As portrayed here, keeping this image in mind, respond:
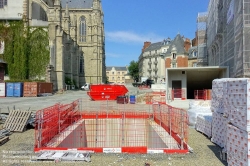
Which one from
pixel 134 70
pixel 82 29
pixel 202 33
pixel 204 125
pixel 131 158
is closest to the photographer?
pixel 131 158

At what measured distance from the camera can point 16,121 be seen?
9672 millimetres

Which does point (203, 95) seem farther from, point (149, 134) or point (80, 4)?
point (80, 4)

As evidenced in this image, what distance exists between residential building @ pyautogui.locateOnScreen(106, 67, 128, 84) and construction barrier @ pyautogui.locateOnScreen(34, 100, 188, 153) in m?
123

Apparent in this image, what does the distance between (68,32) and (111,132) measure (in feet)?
140

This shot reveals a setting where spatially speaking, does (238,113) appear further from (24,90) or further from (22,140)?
(24,90)

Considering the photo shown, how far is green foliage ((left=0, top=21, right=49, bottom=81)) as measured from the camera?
35.2 metres

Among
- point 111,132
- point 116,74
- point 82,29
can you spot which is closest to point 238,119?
point 111,132

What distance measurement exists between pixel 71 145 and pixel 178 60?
5642 centimetres

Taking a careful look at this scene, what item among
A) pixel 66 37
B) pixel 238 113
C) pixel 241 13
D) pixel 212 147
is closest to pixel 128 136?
pixel 212 147

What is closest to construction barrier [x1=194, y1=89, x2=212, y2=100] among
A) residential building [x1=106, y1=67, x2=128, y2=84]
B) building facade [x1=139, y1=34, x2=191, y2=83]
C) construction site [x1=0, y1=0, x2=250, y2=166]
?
construction site [x1=0, y1=0, x2=250, y2=166]

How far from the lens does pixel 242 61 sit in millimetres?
15398

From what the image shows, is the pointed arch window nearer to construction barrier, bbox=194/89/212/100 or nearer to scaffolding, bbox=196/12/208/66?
scaffolding, bbox=196/12/208/66

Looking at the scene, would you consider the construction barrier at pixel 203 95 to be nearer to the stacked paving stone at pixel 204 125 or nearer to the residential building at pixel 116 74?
the stacked paving stone at pixel 204 125

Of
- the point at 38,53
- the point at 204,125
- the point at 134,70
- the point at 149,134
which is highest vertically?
the point at 134,70
